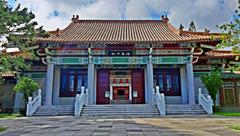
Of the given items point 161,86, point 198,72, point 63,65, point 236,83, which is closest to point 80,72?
point 63,65

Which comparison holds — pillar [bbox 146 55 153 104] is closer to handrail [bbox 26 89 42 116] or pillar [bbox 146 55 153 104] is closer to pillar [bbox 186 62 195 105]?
pillar [bbox 186 62 195 105]

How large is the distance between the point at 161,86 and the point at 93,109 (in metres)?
5.44

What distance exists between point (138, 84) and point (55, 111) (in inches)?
231

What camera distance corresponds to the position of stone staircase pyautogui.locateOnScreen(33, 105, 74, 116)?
12758 millimetres

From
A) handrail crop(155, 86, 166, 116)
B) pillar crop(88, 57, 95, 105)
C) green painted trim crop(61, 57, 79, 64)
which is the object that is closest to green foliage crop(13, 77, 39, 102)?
green painted trim crop(61, 57, 79, 64)

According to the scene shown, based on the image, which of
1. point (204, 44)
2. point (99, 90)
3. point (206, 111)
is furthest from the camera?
point (99, 90)

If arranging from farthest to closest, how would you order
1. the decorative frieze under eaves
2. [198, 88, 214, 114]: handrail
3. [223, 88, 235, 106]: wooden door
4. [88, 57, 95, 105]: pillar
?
1. [223, 88, 235, 106]: wooden door
2. the decorative frieze under eaves
3. [88, 57, 95, 105]: pillar
4. [198, 88, 214, 114]: handrail

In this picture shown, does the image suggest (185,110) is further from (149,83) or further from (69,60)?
(69,60)

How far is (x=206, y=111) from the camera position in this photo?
41.5 ft

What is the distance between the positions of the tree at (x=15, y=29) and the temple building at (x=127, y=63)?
6.06 metres

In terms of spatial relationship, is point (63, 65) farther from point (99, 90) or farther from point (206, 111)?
point (206, 111)

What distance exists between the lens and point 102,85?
15781 mm

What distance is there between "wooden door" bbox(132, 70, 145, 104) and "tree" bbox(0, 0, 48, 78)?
349 inches

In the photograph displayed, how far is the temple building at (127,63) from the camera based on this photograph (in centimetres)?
1430
